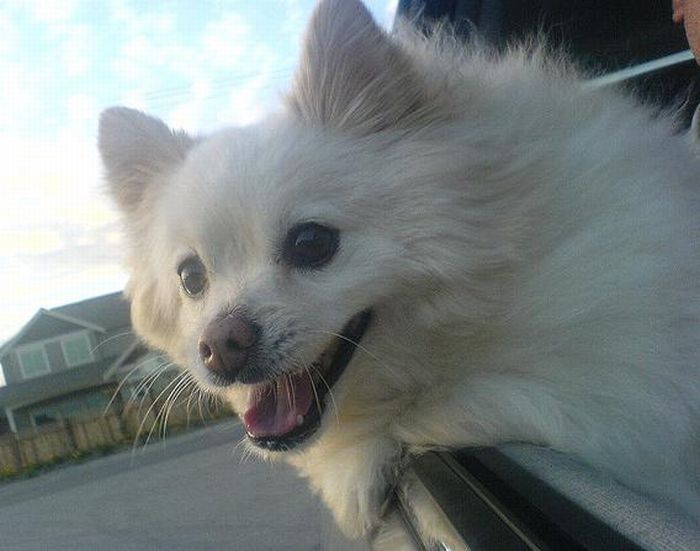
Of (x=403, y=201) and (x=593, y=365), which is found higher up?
(x=403, y=201)

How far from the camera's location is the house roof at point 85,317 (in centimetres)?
357

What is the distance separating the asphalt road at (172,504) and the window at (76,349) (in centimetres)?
44

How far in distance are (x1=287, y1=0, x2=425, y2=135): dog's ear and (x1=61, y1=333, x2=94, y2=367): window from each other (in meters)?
1.55

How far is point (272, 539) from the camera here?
3.03 meters

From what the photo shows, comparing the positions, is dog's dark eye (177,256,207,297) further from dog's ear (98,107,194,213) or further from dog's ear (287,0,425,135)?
dog's ear (287,0,425,135)

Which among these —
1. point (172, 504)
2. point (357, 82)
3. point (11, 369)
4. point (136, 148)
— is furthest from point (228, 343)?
point (11, 369)

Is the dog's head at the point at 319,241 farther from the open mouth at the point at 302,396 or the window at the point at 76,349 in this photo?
the window at the point at 76,349

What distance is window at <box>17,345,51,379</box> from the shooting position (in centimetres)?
369

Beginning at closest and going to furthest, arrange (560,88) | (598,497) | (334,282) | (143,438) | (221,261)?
(598,497) → (334,282) → (221,261) → (560,88) → (143,438)

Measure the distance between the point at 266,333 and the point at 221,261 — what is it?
429 mm

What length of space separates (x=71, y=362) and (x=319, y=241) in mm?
1875

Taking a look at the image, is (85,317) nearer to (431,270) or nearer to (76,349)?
(76,349)

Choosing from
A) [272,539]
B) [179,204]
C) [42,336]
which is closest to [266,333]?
[179,204]

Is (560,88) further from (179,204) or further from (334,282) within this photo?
(179,204)
